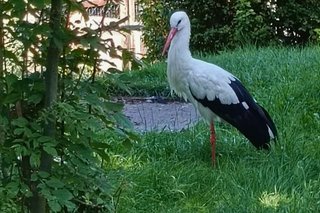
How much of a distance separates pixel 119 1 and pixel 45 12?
0.27 metres

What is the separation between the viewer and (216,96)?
5.20m

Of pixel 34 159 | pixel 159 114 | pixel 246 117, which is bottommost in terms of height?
pixel 159 114

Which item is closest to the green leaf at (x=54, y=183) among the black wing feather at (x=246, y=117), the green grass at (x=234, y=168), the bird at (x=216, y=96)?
the green grass at (x=234, y=168)

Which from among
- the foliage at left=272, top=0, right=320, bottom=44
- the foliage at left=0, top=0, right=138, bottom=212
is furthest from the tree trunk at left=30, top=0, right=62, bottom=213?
the foliage at left=272, top=0, right=320, bottom=44

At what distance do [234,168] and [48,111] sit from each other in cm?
263

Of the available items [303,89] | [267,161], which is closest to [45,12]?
[267,161]

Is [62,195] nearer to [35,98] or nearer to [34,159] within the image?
[34,159]

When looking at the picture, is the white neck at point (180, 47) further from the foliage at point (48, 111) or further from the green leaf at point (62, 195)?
the green leaf at point (62, 195)

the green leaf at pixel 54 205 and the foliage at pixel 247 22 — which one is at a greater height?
the foliage at pixel 247 22

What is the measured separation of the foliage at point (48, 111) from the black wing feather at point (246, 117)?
2.68 m

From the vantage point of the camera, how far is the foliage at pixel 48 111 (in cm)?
214

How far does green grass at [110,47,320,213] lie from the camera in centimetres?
388

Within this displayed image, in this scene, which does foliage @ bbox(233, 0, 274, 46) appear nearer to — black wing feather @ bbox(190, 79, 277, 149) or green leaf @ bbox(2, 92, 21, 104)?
black wing feather @ bbox(190, 79, 277, 149)

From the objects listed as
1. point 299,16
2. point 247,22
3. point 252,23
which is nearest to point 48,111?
point 247,22
